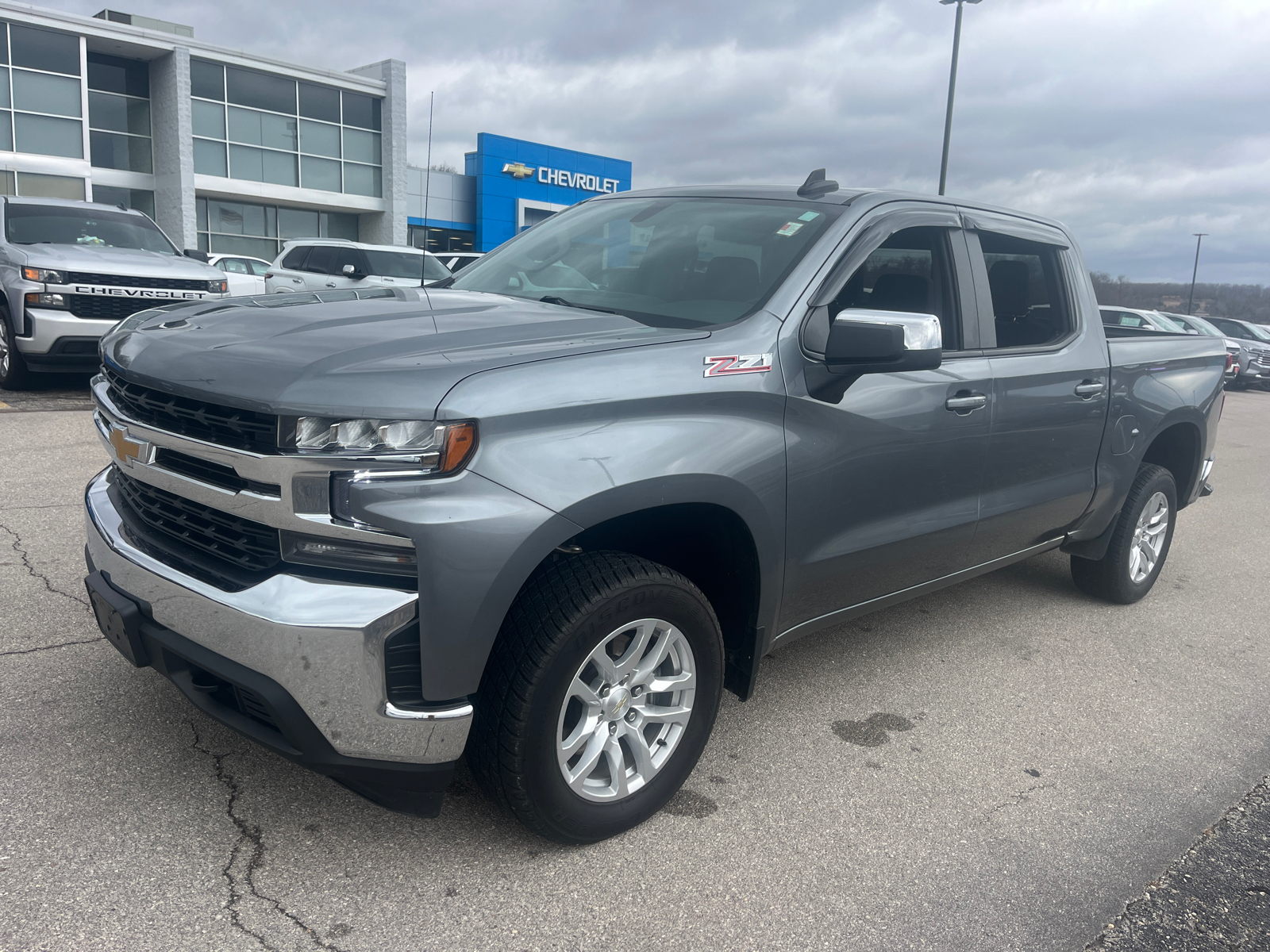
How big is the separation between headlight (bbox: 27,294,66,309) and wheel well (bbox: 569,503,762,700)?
7.28 m

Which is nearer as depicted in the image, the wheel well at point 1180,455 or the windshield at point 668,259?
the windshield at point 668,259

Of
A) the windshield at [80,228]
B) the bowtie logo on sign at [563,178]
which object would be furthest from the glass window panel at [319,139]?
the windshield at [80,228]

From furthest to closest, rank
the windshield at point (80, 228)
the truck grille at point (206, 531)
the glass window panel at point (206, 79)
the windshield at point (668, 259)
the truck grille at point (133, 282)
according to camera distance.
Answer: the glass window panel at point (206, 79)
the windshield at point (80, 228)
the truck grille at point (133, 282)
the windshield at point (668, 259)
the truck grille at point (206, 531)

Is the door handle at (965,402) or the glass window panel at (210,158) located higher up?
the glass window panel at (210,158)

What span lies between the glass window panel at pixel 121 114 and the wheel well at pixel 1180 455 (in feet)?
93.8

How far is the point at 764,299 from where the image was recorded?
2939 mm

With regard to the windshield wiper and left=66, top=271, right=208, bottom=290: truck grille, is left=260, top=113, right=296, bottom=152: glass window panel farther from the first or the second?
the windshield wiper

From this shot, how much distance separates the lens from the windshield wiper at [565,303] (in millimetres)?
3129

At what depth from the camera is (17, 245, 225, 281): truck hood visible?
8.27 metres

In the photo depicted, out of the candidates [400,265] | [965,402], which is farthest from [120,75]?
[965,402]

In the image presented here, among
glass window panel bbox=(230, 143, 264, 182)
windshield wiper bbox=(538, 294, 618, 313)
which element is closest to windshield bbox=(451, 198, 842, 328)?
windshield wiper bbox=(538, 294, 618, 313)

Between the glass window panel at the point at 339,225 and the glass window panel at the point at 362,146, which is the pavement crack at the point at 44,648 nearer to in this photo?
the glass window panel at the point at 339,225

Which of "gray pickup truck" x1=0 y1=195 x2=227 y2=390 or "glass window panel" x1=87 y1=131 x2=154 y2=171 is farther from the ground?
"glass window panel" x1=87 y1=131 x2=154 y2=171

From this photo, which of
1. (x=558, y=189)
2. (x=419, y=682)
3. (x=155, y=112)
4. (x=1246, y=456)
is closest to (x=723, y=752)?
(x=419, y=682)
